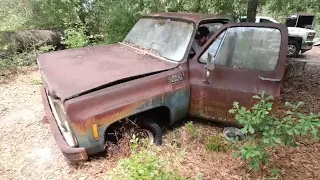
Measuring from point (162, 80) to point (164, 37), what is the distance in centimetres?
97

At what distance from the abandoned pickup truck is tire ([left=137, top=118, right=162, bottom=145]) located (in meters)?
0.01

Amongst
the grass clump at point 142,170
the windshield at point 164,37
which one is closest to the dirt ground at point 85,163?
the grass clump at point 142,170

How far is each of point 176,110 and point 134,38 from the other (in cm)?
171

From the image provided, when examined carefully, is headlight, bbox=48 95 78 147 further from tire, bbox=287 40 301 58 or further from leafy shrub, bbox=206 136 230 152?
tire, bbox=287 40 301 58

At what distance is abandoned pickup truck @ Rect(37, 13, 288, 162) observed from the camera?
9.15 feet

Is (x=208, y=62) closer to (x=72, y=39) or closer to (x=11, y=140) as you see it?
(x=11, y=140)

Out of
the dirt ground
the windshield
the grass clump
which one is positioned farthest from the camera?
the windshield

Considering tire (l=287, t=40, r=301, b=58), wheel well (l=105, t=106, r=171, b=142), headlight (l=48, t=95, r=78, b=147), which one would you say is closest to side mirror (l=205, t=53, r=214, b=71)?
wheel well (l=105, t=106, r=171, b=142)

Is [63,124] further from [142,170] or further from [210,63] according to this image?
[210,63]

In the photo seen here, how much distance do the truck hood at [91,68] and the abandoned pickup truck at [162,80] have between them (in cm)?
1

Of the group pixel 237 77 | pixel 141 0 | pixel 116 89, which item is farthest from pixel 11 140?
pixel 141 0

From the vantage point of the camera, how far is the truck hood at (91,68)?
286cm

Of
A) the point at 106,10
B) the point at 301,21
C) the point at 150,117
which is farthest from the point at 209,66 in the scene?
the point at 301,21

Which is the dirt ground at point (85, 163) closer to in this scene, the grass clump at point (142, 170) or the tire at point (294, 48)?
the grass clump at point (142, 170)
